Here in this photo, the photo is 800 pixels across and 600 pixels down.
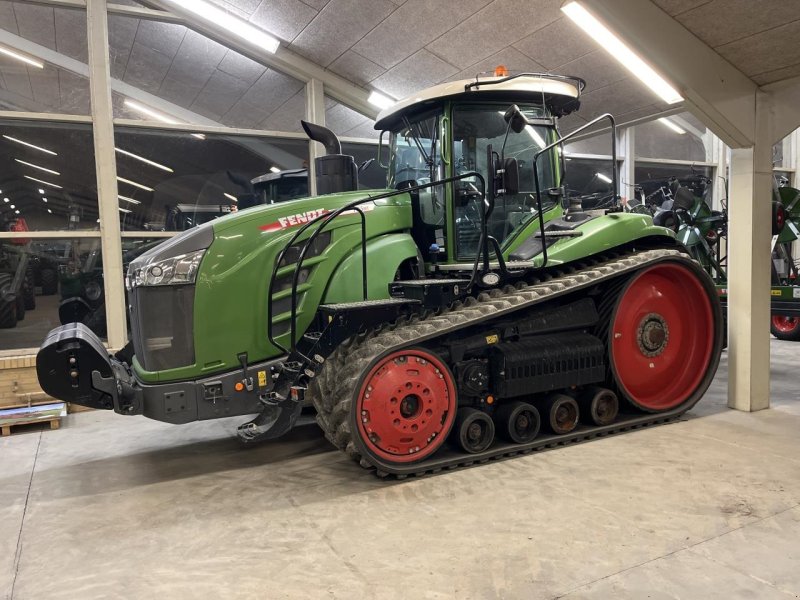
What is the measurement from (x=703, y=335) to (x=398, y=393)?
2.97m

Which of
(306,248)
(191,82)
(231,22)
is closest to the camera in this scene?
(306,248)

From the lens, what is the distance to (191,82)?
752 cm

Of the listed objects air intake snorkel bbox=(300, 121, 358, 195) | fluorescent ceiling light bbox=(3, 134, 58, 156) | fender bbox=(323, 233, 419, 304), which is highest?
fluorescent ceiling light bbox=(3, 134, 58, 156)

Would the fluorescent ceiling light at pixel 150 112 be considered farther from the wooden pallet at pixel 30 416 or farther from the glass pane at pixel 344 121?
the wooden pallet at pixel 30 416

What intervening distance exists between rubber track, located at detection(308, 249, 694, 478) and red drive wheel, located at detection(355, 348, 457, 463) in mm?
74

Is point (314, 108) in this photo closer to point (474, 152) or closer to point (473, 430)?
point (474, 152)

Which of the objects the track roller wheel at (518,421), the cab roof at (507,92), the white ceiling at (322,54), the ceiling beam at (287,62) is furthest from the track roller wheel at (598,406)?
the ceiling beam at (287,62)

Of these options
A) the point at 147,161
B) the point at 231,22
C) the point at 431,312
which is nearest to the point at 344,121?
the point at 231,22

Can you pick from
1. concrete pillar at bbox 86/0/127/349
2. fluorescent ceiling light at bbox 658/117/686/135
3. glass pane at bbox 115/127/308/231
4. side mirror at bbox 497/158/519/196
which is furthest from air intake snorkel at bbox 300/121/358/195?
fluorescent ceiling light at bbox 658/117/686/135

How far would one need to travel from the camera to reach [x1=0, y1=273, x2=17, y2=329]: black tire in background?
6.58m

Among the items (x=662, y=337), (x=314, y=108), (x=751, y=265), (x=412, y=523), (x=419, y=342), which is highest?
(x=314, y=108)

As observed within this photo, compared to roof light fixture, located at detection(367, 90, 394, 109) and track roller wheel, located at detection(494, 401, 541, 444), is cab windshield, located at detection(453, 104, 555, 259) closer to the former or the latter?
track roller wheel, located at detection(494, 401, 541, 444)

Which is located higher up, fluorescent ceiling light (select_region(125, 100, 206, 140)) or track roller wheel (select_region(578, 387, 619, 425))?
fluorescent ceiling light (select_region(125, 100, 206, 140))

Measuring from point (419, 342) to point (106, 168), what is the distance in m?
4.83
